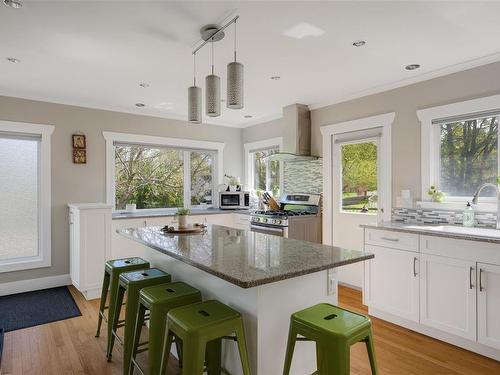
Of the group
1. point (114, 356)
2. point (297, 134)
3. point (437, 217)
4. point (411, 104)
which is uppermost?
point (411, 104)

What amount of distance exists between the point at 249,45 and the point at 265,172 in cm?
317

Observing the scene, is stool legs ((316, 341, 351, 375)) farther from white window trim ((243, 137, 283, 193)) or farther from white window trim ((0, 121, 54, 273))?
white window trim ((243, 137, 283, 193))

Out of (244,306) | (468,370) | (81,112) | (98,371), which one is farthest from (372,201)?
(81,112)

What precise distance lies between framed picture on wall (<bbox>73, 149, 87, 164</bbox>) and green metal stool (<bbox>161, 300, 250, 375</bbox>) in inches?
135

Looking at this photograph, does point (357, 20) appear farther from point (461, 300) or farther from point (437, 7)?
point (461, 300)

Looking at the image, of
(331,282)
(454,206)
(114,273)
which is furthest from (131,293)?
(454,206)

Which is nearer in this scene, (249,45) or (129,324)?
(129,324)

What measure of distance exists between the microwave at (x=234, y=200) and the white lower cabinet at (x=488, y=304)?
3561mm

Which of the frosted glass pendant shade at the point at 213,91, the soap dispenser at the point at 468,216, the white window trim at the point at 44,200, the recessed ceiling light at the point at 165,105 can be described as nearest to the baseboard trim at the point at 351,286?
the soap dispenser at the point at 468,216

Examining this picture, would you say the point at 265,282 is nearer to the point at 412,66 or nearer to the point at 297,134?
the point at 412,66

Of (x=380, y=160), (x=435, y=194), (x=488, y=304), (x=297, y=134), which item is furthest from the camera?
(x=297, y=134)

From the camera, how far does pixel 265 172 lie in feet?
18.6

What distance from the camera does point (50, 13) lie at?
84.0 inches

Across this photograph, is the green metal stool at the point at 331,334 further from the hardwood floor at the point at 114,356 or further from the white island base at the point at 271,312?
the hardwood floor at the point at 114,356
